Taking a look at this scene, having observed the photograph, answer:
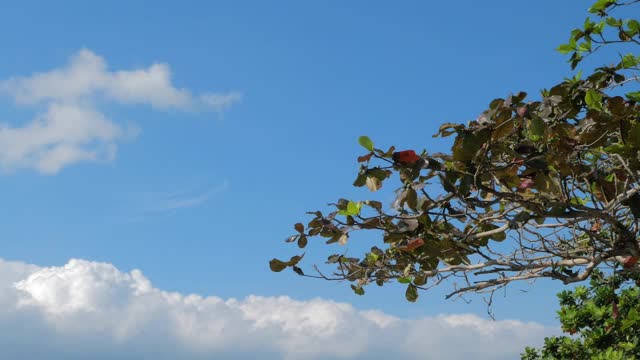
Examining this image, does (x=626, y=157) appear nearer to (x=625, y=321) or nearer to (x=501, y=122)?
(x=501, y=122)

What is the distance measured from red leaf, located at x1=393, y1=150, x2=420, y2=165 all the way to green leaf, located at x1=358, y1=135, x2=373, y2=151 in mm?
152

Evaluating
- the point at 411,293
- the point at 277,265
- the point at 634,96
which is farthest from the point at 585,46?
the point at 277,265

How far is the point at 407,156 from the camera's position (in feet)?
14.2

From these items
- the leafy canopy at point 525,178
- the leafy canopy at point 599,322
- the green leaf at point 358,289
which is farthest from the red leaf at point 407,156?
the leafy canopy at point 599,322

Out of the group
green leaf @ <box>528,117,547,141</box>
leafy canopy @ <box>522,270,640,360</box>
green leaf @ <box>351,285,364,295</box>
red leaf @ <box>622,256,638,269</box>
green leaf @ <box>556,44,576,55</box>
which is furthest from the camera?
leafy canopy @ <box>522,270,640,360</box>

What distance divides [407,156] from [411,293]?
2516mm

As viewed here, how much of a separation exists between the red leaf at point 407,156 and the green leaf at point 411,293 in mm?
2367

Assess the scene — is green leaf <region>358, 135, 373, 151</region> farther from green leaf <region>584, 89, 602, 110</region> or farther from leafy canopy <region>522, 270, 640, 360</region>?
leafy canopy <region>522, 270, 640, 360</region>

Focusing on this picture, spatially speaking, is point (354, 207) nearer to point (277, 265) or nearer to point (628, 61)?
point (277, 265)

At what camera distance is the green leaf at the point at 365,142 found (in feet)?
14.1

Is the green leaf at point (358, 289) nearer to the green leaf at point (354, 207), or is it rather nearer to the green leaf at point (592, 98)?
the green leaf at point (354, 207)

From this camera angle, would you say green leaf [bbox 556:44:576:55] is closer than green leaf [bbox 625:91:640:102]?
No

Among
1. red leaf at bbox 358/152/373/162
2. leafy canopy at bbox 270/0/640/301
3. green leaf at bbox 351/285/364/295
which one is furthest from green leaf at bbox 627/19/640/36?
green leaf at bbox 351/285/364/295

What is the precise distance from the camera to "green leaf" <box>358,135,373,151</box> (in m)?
4.30
